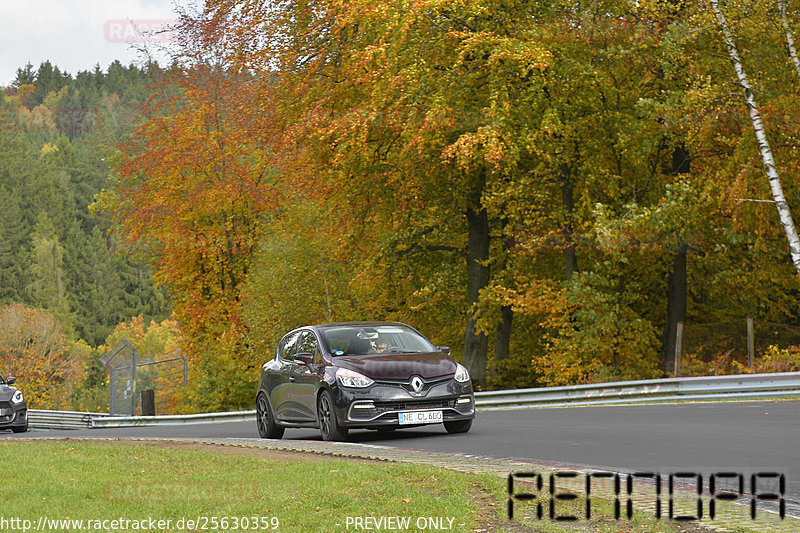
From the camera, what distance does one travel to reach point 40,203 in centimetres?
14212

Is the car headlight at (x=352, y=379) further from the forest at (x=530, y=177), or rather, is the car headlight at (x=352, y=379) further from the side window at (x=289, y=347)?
the forest at (x=530, y=177)

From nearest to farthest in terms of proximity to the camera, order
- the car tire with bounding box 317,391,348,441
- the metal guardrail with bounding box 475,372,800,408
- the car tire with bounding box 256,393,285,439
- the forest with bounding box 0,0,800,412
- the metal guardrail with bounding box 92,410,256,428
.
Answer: the car tire with bounding box 317,391,348,441, the car tire with bounding box 256,393,285,439, the metal guardrail with bounding box 475,372,800,408, the forest with bounding box 0,0,800,412, the metal guardrail with bounding box 92,410,256,428

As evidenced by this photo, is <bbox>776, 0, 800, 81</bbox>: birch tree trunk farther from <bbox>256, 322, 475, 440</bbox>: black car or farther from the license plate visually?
the license plate

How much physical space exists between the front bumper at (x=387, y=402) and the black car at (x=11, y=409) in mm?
14526

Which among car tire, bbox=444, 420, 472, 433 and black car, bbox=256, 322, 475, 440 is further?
car tire, bbox=444, 420, 472, 433

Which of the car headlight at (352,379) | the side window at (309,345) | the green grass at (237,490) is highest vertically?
the side window at (309,345)

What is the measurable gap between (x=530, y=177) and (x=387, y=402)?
56.1 ft

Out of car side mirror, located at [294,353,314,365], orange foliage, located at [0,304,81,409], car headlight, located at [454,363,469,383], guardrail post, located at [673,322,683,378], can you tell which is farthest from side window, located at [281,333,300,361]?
orange foliage, located at [0,304,81,409]

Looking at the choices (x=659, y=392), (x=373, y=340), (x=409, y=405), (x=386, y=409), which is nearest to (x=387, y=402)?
(x=386, y=409)

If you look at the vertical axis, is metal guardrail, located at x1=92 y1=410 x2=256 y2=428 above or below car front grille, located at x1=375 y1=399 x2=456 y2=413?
below

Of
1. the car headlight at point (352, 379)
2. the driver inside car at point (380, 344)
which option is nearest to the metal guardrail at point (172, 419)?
the driver inside car at point (380, 344)

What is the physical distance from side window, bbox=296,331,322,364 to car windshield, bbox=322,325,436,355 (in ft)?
0.64

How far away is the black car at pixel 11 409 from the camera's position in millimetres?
27047

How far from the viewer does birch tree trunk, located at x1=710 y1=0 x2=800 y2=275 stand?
2477 centimetres
